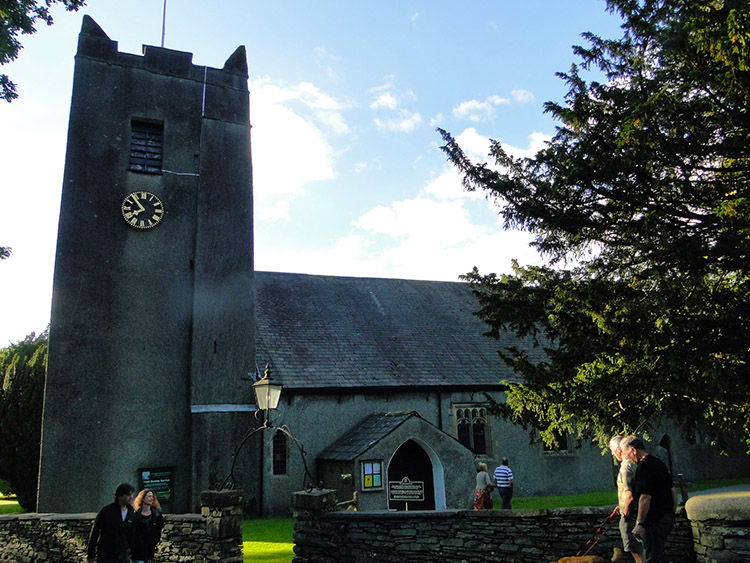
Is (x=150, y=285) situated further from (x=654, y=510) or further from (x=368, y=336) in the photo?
(x=654, y=510)

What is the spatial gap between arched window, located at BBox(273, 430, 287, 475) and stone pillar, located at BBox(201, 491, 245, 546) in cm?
857

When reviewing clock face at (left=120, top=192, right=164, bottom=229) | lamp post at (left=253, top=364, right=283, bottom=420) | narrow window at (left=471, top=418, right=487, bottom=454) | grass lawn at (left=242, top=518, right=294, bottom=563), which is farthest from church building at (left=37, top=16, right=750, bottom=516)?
lamp post at (left=253, top=364, right=283, bottom=420)

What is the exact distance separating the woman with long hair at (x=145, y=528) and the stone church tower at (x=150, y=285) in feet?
22.1

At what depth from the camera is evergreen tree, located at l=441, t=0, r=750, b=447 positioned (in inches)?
344

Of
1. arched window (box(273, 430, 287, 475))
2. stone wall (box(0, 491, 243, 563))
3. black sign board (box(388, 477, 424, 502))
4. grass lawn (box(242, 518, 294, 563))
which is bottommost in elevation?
grass lawn (box(242, 518, 294, 563))

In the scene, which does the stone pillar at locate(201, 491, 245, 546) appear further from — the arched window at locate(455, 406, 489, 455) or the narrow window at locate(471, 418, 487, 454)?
the narrow window at locate(471, 418, 487, 454)

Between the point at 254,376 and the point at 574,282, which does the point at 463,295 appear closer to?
the point at 254,376

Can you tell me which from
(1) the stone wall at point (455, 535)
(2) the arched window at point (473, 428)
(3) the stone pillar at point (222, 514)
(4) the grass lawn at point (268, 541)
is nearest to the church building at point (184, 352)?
(2) the arched window at point (473, 428)

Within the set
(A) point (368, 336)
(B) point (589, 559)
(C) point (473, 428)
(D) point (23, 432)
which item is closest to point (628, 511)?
(B) point (589, 559)

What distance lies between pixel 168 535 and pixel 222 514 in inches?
61.8

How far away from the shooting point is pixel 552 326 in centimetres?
1057

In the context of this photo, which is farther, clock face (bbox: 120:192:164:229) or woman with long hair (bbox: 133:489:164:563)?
clock face (bbox: 120:192:164:229)

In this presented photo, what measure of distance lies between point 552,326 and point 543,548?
3864 mm

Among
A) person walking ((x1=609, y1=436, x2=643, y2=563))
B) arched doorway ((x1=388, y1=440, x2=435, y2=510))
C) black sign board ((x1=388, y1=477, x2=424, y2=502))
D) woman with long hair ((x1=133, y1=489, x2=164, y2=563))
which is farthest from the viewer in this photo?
arched doorway ((x1=388, y1=440, x2=435, y2=510))
